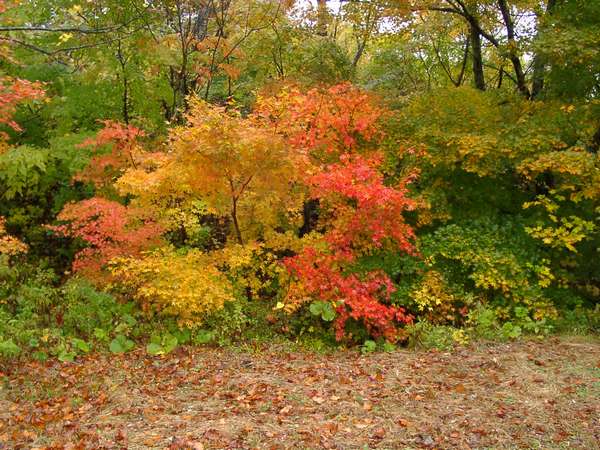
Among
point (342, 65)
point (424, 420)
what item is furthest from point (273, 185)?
point (342, 65)

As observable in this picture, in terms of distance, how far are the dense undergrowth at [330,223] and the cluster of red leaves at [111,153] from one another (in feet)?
0.12

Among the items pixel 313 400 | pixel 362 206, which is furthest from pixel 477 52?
pixel 313 400

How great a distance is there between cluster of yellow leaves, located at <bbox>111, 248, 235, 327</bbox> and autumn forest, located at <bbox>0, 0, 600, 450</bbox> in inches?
2.0

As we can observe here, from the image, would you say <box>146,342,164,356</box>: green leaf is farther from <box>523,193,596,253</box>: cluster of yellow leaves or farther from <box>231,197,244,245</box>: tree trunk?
<box>523,193,596,253</box>: cluster of yellow leaves

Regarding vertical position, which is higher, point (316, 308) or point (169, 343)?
point (316, 308)

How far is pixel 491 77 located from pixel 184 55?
12.6 metres

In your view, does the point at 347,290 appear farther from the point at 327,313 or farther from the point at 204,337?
the point at 204,337

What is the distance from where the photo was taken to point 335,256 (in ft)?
29.7

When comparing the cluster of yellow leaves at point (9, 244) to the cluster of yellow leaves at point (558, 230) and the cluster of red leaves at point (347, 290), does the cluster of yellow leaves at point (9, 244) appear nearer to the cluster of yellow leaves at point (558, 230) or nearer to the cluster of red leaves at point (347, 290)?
the cluster of red leaves at point (347, 290)

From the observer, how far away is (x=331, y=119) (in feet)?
33.5

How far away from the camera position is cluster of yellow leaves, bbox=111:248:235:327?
27.6 feet

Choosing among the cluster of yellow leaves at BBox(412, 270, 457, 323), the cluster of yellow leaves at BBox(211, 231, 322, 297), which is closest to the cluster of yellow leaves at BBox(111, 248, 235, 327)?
the cluster of yellow leaves at BBox(211, 231, 322, 297)

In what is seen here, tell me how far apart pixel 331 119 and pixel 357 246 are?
2508mm

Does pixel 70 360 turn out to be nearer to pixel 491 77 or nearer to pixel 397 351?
pixel 397 351
